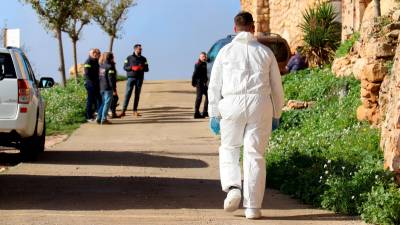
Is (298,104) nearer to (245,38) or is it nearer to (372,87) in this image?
(372,87)

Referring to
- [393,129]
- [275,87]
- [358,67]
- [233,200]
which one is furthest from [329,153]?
[358,67]

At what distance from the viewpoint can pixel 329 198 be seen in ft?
31.6

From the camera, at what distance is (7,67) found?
1391 centimetres

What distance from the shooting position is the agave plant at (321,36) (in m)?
25.6

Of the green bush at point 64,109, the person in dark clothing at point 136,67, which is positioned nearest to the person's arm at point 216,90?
the green bush at point 64,109

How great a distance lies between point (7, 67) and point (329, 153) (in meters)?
4.68

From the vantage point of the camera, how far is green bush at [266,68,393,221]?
9602 millimetres

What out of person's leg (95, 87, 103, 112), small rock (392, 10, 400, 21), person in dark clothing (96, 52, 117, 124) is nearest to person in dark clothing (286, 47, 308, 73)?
person in dark clothing (96, 52, 117, 124)

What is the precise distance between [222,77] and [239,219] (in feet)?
4.26

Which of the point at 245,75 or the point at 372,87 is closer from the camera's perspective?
the point at 245,75

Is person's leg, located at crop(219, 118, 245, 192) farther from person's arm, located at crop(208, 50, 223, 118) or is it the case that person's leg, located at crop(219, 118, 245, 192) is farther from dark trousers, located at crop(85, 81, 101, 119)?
dark trousers, located at crop(85, 81, 101, 119)

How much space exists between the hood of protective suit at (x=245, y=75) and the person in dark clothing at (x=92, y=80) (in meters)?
14.9

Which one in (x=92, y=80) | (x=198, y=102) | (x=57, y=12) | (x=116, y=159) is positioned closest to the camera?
(x=116, y=159)

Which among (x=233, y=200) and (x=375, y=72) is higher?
(x=375, y=72)
